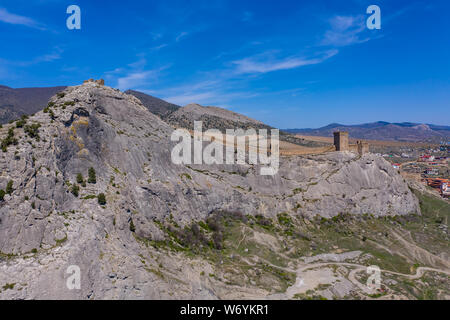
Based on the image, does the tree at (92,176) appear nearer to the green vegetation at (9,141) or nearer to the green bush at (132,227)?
the green bush at (132,227)

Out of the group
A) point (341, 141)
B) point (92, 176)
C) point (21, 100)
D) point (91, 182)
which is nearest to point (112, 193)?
point (91, 182)

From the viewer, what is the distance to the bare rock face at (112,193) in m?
21.6

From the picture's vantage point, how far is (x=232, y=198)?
148 feet

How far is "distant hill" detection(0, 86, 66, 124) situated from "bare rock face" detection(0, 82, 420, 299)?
57287 millimetres

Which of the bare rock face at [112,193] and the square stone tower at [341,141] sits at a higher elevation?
the square stone tower at [341,141]

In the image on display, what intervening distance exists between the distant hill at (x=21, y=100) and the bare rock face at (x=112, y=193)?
57.3 metres

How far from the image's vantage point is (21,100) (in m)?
103

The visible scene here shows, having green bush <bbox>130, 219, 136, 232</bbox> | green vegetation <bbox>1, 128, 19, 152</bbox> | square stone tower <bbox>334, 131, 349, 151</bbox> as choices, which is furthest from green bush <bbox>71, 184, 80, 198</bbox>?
square stone tower <bbox>334, 131, 349, 151</bbox>

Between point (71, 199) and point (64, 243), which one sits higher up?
point (71, 199)

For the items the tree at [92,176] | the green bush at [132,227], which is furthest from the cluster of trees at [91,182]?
the green bush at [132,227]
